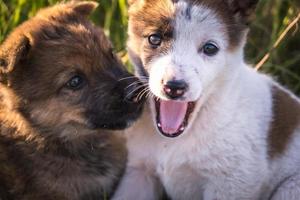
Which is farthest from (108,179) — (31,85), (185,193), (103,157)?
(31,85)

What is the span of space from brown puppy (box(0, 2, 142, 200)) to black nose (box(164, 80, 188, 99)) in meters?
0.37

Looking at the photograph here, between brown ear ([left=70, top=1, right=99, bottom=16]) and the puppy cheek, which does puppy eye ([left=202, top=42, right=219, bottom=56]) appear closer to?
the puppy cheek

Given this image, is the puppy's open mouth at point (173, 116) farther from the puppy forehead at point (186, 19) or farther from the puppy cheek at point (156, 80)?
the puppy forehead at point (186, 19)

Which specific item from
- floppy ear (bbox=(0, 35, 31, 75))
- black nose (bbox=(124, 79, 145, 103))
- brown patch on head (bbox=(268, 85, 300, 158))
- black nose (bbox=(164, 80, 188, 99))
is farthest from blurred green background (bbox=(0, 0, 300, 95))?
black nose (bbox=(164, 80, 188, 99))

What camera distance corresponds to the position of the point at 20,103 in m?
5.07

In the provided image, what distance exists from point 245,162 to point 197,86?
2.62 ft

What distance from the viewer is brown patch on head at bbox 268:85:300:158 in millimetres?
5395

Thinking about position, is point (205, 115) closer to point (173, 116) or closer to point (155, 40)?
point (173, 116)

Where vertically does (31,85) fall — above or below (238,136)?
above

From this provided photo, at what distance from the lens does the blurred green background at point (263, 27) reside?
271 inches

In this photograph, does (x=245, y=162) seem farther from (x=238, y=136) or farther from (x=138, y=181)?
(x=138, y=181)

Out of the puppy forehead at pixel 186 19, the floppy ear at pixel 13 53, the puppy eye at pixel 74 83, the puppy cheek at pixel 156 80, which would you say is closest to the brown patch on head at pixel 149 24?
the puppy forehead at pixel 186 19

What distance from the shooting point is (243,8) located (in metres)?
5.14

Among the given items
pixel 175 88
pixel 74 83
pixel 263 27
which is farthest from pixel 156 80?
pixel 263 27
